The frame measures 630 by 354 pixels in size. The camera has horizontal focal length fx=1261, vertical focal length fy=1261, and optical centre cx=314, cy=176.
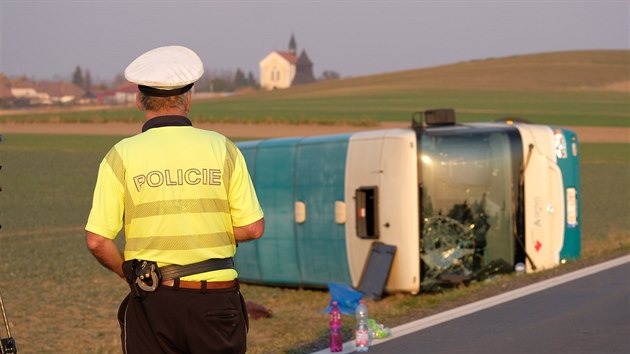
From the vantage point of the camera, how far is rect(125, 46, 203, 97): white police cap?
4.90 meters

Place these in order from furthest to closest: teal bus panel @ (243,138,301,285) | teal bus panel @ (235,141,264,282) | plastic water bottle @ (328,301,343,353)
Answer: teal bus panel @ (235,141,264,282), teal bus panel @ (243,138,301,285), plastic water bottle @ (328,301,343,353)

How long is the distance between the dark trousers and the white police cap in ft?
2.57

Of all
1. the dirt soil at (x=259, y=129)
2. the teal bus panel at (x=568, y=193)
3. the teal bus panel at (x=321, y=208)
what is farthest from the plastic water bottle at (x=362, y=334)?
the dirt soil at (x=259, y=129)

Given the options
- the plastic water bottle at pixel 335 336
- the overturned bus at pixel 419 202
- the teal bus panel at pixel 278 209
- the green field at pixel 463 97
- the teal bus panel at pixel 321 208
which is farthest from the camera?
the green field at pixel 463 97

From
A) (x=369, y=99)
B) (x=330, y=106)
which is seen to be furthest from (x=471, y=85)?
(x=330, y=106)

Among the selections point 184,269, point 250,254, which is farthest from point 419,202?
point 184,269

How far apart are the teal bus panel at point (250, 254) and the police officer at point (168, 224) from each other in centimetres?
1088

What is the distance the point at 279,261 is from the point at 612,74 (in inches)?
3820

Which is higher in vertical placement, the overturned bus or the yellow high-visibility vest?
the yellow high-visibility vest

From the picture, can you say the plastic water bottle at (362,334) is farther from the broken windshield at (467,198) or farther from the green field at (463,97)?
the green field at (463,97)

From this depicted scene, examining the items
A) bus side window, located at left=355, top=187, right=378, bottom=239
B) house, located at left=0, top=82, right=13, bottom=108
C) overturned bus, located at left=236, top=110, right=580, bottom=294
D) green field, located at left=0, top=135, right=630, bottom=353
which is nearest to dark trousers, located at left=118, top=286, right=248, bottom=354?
green field, located at left=0, top=135, right=630, bottom=353

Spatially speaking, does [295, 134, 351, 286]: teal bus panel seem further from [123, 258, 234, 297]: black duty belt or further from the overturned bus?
[123, 258, 234, 297]: black duty belt

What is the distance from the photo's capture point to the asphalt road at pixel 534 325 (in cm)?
892

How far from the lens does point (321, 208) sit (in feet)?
48.4
